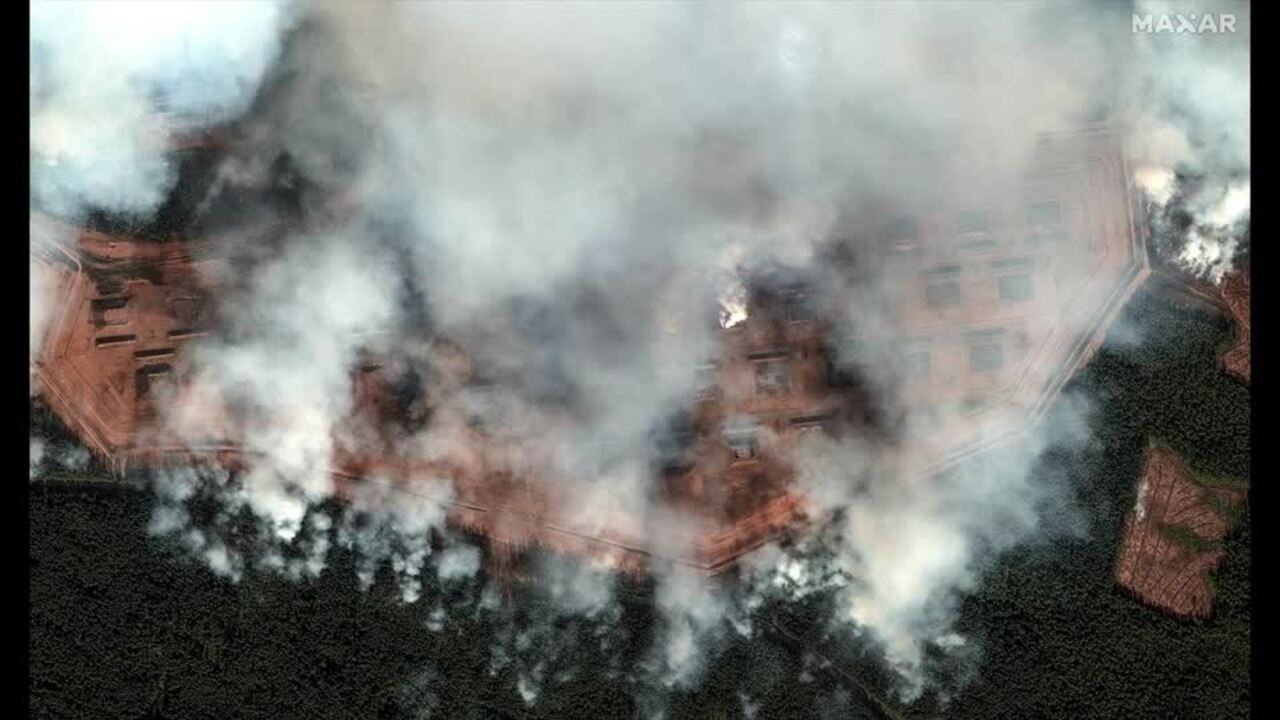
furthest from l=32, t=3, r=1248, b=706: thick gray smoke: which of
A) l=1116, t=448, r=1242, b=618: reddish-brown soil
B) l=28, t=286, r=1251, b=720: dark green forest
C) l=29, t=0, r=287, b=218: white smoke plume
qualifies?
l=1116, t=448, r=1242, b=618: reddish-brown soil

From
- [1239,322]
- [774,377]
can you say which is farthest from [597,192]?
[1239,322]

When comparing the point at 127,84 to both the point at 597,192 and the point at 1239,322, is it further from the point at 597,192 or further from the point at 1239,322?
the point at 1239,322

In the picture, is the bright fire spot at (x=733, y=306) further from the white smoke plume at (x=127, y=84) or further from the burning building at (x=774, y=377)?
the white smoke plume at (x=127, y=84)

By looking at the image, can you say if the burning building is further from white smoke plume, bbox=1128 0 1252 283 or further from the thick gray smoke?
white smoke plume, bbox=1128 0 1252 283

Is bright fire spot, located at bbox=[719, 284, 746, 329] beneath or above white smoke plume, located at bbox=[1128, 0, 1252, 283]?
beneath

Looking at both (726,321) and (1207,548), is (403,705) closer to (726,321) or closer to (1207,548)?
(726,321)
